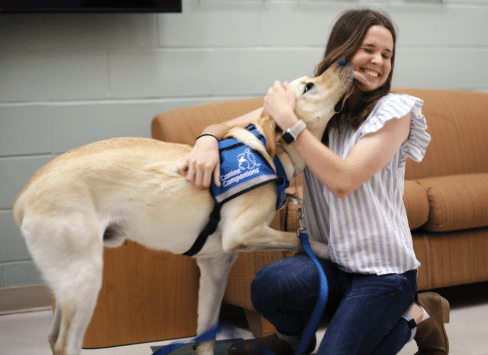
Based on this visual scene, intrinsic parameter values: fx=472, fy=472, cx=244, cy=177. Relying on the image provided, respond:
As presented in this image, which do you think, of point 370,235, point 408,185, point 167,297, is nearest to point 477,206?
point 408,185

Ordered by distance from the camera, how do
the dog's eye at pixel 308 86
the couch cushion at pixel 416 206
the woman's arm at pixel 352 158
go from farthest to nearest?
the couch cushion at pixel 416 206 < the dog's eye at pixel 308 86 < the woman's arm at pixel 352 158

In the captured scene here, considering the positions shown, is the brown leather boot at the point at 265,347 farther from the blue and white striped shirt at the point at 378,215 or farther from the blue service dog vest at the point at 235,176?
the blue service dog vest at the point at 235,176

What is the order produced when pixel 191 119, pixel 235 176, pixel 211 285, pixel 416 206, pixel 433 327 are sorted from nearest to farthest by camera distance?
pixel 235 176 → pixel 211 285 → pixel 433 327 → pixel 416 206 → pixel 191 119

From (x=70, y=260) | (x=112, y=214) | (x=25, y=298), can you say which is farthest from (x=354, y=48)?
(x=25, y=298)

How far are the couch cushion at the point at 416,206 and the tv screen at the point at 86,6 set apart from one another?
1436 millimetres

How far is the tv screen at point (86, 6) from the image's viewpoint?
85.1 inches

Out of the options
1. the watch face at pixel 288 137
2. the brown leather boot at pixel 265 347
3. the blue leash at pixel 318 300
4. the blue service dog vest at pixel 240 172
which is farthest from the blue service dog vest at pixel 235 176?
the brown leather boot at pixel 265 347

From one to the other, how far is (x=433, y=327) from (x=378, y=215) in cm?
45

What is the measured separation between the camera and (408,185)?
2027 mm

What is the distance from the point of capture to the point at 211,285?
134cm

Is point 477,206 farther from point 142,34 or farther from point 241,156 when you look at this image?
point 142,34

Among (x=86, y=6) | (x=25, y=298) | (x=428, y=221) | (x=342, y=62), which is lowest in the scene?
(x=25, y=298)

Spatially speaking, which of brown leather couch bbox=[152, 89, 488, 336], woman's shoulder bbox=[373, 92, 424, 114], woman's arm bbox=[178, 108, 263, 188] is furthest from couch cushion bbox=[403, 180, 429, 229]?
woman's arm bbox=[178, 108, 263, 188]

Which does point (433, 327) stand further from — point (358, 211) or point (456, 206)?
point (456, 206)
